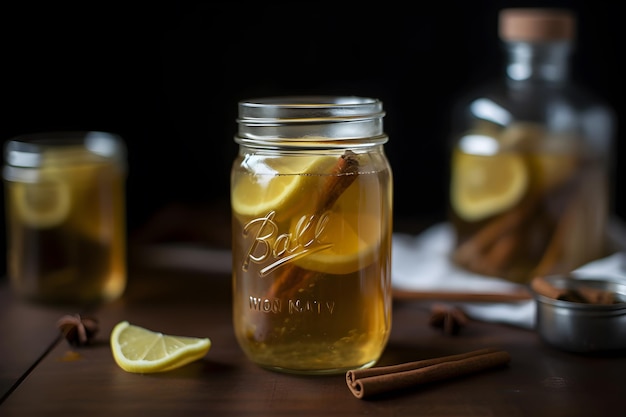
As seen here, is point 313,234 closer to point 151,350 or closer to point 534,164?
point 151,350

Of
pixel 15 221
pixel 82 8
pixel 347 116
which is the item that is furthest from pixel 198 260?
pixel 347 116

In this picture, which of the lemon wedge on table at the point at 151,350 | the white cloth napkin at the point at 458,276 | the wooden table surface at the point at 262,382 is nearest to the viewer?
the wooden table surface at the point at 262,382

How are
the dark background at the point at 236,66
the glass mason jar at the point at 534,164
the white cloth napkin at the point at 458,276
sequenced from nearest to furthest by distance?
1. the white cloth napkin at the point at 458,276
2. the glass mason jar at the point at 534,164
3. the dark background at the point at 236,66

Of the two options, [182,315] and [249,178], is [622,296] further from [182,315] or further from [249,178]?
[182,315]

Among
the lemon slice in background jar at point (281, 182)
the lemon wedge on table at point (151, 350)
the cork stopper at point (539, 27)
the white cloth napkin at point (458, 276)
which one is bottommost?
the white cloth napkin at point (458, 276)

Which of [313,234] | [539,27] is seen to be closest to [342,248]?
[313,234]

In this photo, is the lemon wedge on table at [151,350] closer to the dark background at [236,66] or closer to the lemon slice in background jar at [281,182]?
the lemon slice in background jar at [281,182]

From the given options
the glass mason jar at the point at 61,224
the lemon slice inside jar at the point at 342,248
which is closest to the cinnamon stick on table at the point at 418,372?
the lemon slice inside jar at the point at 342,248
